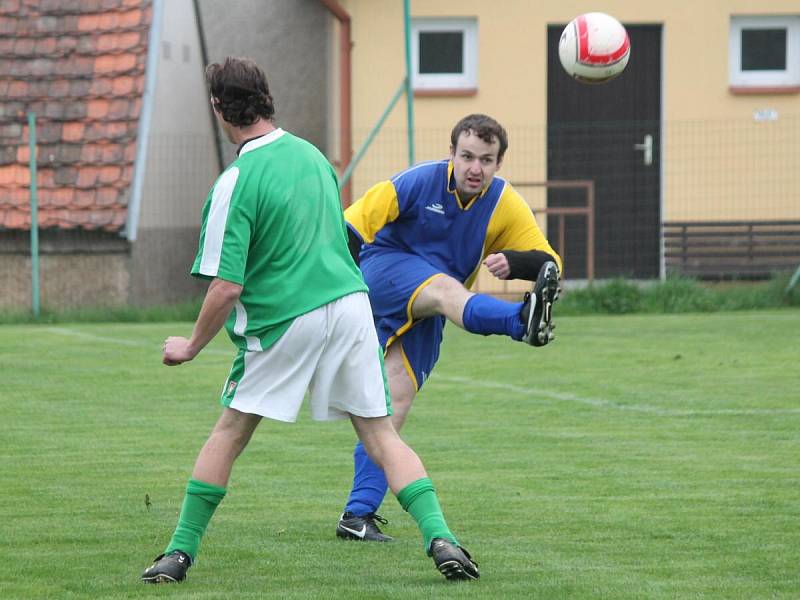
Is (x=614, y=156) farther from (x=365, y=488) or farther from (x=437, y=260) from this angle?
(x=365, y=488)

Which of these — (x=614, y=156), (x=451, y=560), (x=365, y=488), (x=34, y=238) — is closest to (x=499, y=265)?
(x=365, y=488)

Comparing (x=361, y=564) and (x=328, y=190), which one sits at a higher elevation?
(x=328, y=190)

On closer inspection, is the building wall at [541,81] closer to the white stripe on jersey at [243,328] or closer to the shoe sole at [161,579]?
the white stripe on jersey at [243,328]

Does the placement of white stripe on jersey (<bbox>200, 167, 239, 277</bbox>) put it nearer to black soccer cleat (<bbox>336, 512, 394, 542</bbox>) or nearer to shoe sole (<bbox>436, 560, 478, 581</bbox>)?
shoe sole (<bbox>436, 560, 478, 581</bbox>)

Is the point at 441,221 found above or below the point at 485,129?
below

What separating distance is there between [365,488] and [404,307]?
2.49 ft

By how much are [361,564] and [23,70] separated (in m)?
14.5

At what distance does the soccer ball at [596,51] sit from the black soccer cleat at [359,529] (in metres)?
5.16

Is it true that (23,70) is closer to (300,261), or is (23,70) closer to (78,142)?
(78,142)

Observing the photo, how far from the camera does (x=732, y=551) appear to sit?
608cm

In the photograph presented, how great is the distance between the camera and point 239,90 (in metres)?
5.41

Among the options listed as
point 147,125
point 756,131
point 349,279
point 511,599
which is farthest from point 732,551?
point 756,131

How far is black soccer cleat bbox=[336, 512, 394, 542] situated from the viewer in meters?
6.45

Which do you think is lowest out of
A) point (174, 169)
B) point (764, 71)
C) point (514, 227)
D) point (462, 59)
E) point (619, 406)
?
point (619, 406)
